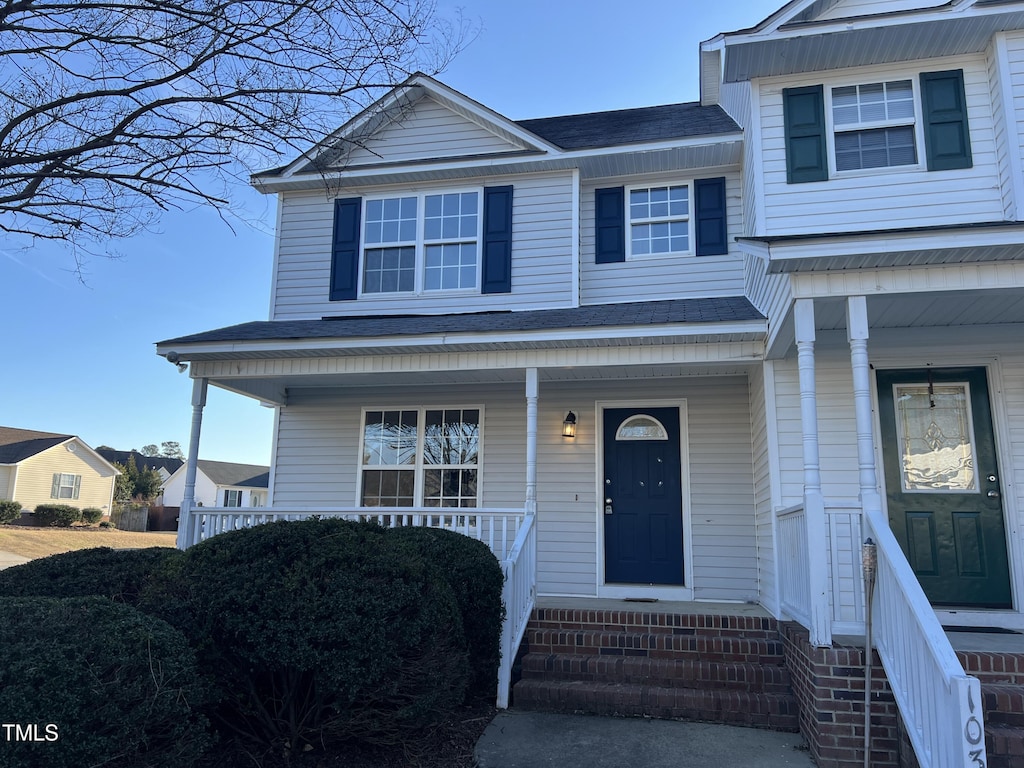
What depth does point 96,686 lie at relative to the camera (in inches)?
112

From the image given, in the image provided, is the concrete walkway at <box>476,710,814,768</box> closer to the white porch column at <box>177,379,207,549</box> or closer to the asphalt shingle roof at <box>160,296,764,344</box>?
the asphalt shingle roof at <box>160,296,764,344</box>

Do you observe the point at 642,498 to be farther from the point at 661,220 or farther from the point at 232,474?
the point at 232,474

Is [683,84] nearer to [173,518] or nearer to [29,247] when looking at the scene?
[29,247]

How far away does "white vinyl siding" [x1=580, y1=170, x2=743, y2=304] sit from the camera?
819cm

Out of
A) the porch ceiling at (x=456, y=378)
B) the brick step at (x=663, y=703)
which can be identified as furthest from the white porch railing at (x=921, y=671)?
the porch ceiling at (x=456, y=378)

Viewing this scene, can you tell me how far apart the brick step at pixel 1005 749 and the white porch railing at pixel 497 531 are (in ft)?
10.3

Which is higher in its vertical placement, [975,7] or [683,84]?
[683,84]

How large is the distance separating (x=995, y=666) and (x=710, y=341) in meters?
3.39

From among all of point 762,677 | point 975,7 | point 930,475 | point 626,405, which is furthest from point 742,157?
point 762,677

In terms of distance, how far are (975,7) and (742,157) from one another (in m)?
2.53

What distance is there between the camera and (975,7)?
6023 mm

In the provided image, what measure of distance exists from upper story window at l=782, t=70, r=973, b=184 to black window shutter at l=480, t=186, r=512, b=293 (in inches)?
135

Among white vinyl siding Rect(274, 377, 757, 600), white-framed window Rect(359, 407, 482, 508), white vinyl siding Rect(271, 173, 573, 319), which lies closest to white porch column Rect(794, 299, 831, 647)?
white vinyl siding Rect(274, 377, 757, 600)

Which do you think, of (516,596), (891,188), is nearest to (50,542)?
(516,596)
